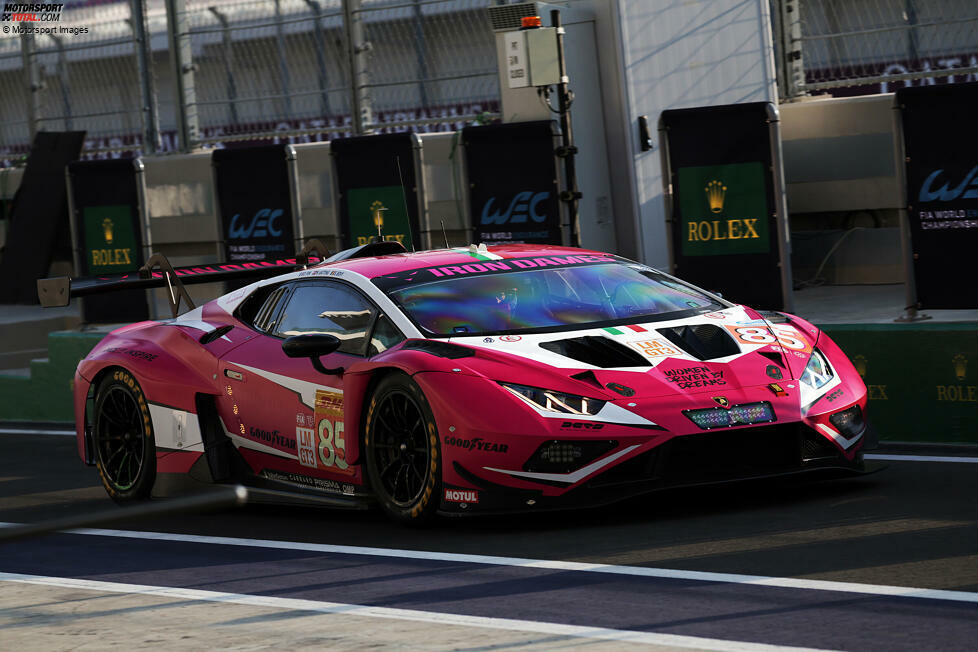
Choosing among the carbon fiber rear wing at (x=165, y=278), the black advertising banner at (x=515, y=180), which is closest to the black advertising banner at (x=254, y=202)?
the black advertising banner at (x=515, y=180)

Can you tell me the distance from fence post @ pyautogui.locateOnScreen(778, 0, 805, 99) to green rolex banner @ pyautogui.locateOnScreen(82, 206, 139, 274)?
21.2 ft

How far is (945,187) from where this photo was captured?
9883 millimetres

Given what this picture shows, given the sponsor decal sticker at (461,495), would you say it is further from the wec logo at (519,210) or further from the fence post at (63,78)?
the fence post at (63,78)

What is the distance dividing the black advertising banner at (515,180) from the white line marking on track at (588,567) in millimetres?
6188

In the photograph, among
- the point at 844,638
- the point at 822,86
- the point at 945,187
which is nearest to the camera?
the point at 844,638

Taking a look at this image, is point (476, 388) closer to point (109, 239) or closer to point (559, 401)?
point (559, 401)

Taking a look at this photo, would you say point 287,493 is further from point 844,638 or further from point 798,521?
point 844,638

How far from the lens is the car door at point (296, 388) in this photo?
7574mm

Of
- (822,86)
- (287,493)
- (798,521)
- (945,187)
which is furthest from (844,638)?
(822,86)

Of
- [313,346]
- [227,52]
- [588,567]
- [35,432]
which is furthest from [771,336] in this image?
[227,52]

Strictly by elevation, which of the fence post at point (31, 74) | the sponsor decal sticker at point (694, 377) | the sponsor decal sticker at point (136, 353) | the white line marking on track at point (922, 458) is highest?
the fence post at point (31, 74)

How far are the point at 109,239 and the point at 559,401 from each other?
10.3 metres

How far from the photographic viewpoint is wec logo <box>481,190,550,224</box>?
43.9 feet

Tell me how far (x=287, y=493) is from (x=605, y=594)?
2715mm
